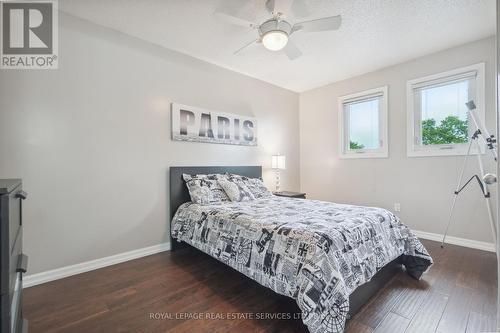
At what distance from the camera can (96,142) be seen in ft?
8.04

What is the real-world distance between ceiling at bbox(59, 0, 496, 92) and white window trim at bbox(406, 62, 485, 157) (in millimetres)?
344

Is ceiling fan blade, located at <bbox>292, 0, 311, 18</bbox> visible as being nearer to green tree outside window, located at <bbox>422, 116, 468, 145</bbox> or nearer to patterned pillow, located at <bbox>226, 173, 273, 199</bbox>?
patterned pillow, located at <bbox>226, 173, 273, 199</bbox>

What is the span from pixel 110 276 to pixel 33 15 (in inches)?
102

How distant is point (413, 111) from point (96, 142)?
418 centimetres

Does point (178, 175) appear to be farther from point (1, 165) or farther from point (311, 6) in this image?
point (311, 6)

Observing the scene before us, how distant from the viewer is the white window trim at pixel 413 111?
110 inches

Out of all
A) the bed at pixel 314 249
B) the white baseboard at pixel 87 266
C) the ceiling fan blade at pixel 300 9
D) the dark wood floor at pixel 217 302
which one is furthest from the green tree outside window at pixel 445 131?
the white baseboard at pixel 87 266

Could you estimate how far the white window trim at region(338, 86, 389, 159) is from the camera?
11.8 feet

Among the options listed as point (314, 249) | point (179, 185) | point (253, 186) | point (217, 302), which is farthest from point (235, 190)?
point (314, 249)

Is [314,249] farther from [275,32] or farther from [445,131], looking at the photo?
[445,131]

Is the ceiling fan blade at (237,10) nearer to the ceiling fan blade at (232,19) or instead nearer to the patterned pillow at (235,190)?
the ceiling fan blade at (232,19)

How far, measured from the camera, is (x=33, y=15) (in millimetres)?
2158

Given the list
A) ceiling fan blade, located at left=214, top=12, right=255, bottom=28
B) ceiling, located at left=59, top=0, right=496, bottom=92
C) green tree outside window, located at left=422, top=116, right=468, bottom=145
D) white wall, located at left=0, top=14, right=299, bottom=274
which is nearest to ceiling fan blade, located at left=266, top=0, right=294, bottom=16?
ceiling, located at left=59, top=0, right=496, bottom=92

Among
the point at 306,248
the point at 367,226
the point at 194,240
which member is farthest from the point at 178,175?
the point at 367,226
